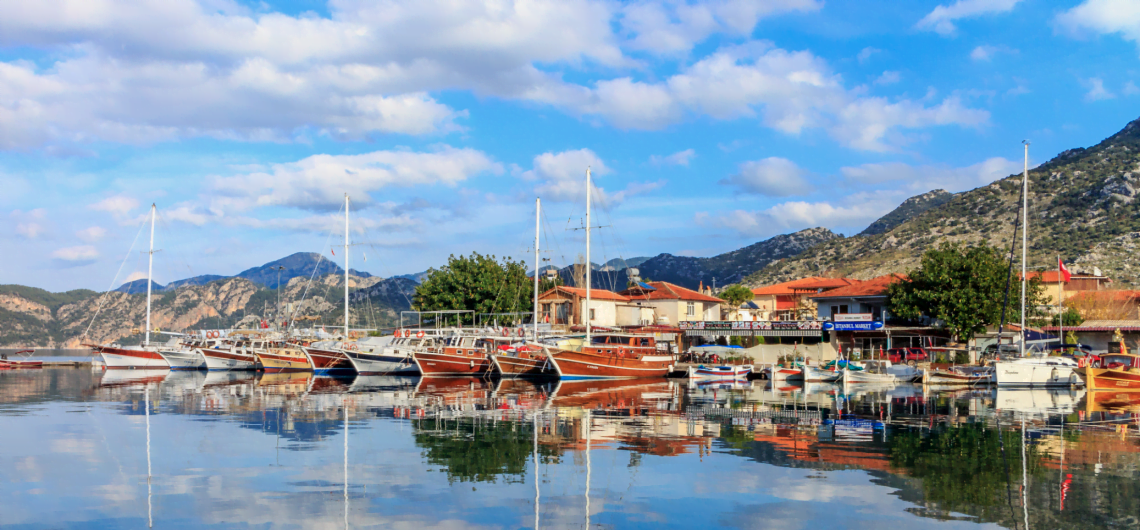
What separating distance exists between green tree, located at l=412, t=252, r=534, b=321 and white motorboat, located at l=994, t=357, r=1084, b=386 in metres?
49.3

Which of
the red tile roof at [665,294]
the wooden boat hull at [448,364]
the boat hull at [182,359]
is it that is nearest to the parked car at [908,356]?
the red tile roof at [665,294]

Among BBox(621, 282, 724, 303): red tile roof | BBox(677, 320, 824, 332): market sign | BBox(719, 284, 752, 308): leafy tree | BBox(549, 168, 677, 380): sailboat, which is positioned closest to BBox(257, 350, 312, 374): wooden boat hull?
BBox(549, 168, 677, 380): sailboat

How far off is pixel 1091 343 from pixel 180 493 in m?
72.5

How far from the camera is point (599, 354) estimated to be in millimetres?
56812

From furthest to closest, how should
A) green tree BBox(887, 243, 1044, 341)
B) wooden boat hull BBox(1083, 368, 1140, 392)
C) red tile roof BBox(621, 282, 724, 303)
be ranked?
red tile roof BBox(621, 282, 724, 303)
green tree BBox(887, 243, 1044, 341)
wooden boat hull BBox(1083, 368, 1140, 392)

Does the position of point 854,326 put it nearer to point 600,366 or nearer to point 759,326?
point 759,326

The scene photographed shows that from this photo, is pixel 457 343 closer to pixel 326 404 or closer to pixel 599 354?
pixel 599 354

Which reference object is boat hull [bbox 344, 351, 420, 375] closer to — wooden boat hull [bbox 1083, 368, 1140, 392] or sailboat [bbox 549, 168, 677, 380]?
sailboat [bbox 549, 168, 677, 380]

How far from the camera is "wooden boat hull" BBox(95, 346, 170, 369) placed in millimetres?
74750

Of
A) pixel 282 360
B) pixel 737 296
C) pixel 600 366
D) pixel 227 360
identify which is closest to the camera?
pixel 600 366

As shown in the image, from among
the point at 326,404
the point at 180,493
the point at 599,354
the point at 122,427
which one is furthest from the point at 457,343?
the point at 180,493

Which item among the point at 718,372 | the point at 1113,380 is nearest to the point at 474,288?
the point at 718,372

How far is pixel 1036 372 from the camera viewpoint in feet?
154

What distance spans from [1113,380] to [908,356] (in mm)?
16830
